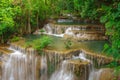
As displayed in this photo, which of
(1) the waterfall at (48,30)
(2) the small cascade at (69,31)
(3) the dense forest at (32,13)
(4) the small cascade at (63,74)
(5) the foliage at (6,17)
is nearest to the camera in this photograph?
(4) the small cascade at (63,74)

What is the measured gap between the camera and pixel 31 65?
13.3 meters

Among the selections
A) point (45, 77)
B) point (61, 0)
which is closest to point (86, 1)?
point (45, 77)

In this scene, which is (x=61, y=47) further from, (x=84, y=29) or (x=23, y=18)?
(x=23, y=18)

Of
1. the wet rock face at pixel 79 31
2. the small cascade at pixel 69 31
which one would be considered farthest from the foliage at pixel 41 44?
the small cascade at pixel 69 31

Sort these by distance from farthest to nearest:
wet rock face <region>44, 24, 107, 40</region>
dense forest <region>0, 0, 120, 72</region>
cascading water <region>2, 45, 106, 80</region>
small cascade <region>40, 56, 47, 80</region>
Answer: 1. wet rock face <region>44, 24, 107, 40</region>
2. small cascade <region>40, 56, 47, 80</region>
3. cascading water <region>2, 45, 106, 80</region>
4. dense forest <region>0, 0, 120, 72</region>

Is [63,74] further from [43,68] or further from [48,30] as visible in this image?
[48,30]

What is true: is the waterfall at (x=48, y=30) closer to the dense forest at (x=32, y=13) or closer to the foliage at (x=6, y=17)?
the dense forest at (x=32, y=13)

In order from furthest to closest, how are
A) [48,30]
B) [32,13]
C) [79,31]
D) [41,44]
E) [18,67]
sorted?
[48,30] → [32,13] → [79,31] → [18,67] → [41,44]

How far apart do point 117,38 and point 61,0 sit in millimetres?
14514

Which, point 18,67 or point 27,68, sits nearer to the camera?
point 27,68

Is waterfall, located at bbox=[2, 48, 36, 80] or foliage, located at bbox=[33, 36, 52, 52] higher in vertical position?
foliage, located at bbox=[33, 36, 52, 52]

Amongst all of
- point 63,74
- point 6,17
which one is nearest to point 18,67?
point 63,74

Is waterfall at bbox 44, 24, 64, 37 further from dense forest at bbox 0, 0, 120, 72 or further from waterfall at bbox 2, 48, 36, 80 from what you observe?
waterfall at bbox 2, 48, 36, 80

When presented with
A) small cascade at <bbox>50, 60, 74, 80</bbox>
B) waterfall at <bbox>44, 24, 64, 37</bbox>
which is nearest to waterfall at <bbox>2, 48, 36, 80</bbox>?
small cascade at <bbox>50, 60, 74, 80</bbox>
